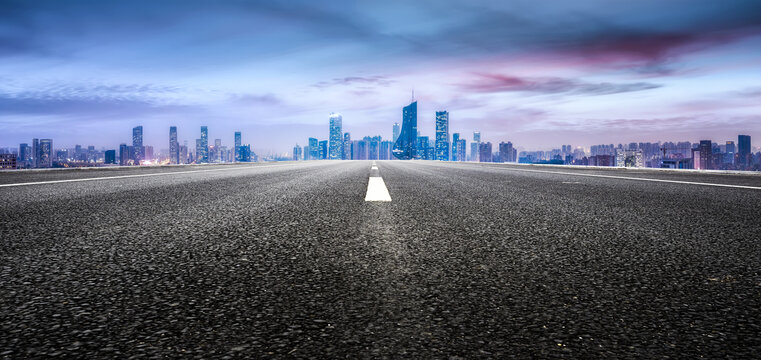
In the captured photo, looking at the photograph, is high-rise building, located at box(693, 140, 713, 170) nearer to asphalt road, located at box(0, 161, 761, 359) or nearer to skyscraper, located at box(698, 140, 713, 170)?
skyscraper, located at box(698, 140, 713, 170)

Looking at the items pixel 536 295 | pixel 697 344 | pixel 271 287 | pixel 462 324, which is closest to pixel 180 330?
pixel 271 287

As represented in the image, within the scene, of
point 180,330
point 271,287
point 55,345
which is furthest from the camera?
point 271,287

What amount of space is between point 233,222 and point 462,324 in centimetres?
→ 250

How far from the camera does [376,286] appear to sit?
6.13 feet

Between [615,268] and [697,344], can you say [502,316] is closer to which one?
[697,344]

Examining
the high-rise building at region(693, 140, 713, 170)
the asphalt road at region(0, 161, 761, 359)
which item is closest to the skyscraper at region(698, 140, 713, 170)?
the high-rise building at region(693, 140, 713, 170)

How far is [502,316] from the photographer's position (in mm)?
1532

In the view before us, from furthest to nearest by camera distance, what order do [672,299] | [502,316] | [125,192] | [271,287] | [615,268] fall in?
[125,192] → [615,268] → [271,287] → [672,299] → [502,316]

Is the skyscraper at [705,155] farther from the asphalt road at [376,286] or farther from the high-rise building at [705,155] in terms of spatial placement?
the asphalt road at [376,286]

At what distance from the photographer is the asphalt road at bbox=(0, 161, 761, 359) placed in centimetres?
133

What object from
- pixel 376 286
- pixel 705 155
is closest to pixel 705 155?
pixel 705 155

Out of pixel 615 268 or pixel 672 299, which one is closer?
pixel 672 299

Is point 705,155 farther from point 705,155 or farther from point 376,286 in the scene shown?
point 376,286

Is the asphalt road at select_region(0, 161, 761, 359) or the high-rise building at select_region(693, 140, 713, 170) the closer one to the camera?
the asphalt road at select_region(0, 161, 761, 359)
